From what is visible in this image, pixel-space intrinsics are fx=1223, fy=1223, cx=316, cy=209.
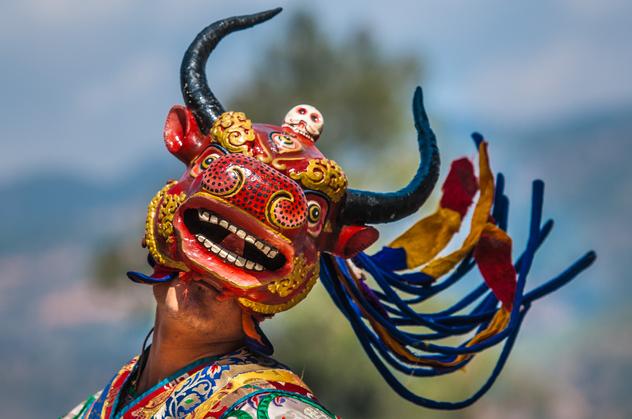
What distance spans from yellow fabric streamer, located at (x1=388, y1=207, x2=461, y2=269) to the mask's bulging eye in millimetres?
579

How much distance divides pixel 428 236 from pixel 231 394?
0.96 meters

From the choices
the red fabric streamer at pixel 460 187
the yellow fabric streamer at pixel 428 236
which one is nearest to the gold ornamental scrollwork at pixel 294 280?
the yellow fabric streamer at pixel 428 236

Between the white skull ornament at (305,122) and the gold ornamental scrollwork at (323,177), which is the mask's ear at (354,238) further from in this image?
the white skull ornament at (305,122)

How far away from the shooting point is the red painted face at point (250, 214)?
2.81 metres

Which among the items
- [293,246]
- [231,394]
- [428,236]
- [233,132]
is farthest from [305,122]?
[231,394]

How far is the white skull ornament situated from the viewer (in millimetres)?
3146

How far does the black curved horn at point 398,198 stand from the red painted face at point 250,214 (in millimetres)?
47

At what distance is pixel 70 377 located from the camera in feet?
61.2

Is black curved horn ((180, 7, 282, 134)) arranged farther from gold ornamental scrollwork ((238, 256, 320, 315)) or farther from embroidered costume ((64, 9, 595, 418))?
gold ornamental scrollwork ((238, 256, 320, 315))

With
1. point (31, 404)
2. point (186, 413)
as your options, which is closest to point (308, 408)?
point (186, 413)

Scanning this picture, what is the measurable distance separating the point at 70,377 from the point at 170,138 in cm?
1617

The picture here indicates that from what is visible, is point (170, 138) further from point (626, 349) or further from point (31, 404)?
point (626, 349)

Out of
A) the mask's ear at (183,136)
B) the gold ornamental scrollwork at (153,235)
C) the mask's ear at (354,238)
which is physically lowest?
the gold ornamental scrollwork at (153,235)

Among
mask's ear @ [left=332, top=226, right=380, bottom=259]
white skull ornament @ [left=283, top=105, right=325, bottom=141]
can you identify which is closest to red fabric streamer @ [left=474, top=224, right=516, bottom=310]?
mask's ear @ [left=332, top=226, right=380, bottom=259]
